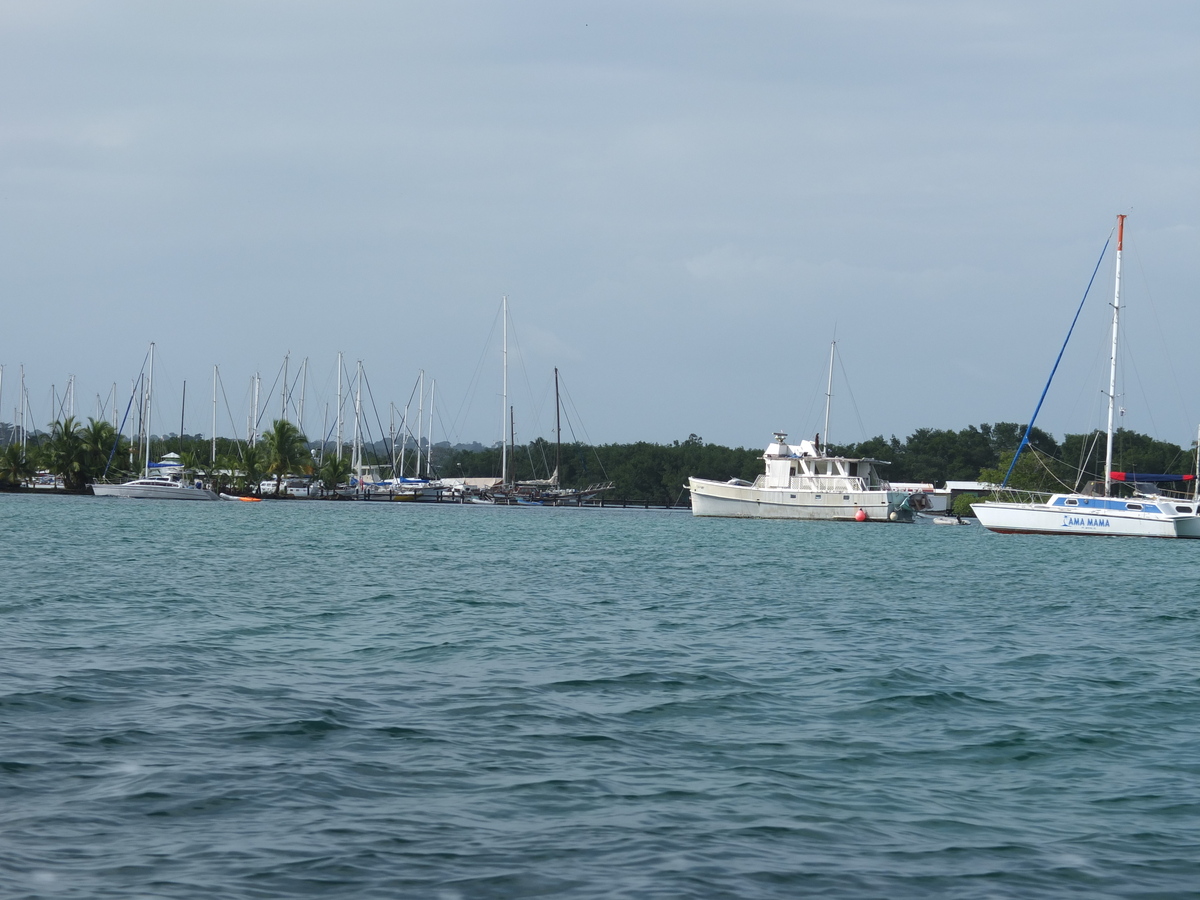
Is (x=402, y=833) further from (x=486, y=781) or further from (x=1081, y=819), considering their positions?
(x=1081, y=819)

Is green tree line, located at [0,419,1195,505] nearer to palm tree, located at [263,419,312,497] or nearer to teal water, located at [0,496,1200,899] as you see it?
palm tree, located at [263,419,312,497]

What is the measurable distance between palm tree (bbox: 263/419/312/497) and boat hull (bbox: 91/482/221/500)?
12.5 meters

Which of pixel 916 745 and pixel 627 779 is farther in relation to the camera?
pixel 916 745

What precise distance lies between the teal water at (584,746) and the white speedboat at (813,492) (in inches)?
2279

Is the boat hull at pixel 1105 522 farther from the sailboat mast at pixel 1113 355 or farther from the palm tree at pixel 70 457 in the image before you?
the palm tree at pixel 70 457

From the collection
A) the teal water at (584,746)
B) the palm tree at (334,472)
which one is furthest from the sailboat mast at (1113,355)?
the palm tree at (334,472)

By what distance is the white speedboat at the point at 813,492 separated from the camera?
82.2 metres

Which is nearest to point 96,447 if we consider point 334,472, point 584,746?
point 334,472

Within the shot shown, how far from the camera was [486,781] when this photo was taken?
891 centimetres

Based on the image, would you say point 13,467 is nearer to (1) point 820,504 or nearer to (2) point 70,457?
(2) point 70,457

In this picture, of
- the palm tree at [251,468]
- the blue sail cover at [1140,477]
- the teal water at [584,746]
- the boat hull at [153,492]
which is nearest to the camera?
the teal water at [584,746]

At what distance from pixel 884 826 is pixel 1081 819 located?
1550 mm

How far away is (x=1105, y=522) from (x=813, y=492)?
2479 cm

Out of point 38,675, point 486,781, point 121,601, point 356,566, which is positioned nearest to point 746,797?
point 486,781
